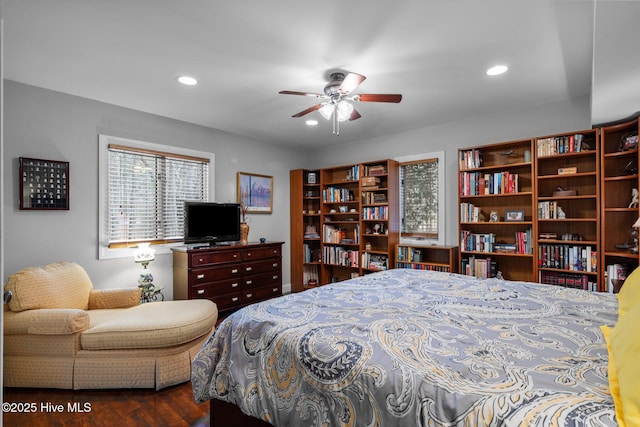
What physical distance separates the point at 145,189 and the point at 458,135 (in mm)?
3953

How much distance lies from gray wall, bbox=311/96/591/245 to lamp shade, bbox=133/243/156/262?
3.18 m

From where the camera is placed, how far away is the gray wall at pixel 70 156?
118 inches

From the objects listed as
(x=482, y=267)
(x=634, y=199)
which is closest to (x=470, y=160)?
(x=482, y=267)

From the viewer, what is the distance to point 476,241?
12.9 ft

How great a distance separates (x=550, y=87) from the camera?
3.16 m

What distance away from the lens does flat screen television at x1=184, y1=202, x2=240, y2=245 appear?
4.00 metres

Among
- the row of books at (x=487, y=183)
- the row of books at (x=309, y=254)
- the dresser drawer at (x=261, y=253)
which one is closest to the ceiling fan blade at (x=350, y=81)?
the row of books at (x=487, y=183)

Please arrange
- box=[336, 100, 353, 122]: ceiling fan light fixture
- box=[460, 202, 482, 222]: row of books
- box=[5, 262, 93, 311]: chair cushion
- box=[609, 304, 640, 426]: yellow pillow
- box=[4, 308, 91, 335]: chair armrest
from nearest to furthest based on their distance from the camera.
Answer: box=[609, 304, 640, 426]: yellow pillow → box=[4, 308, 91, 335]: chair armrest → box=[5, 262, 93, 311]: chair cushion → box=[336, 100, 353, 122]: ceiling fan light fixture → box=[460, 202, 482, 222]: row of books

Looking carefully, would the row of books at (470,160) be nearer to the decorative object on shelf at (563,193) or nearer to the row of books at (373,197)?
the decorative object on shelf at (563,193)

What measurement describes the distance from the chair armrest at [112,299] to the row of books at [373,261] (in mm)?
2971

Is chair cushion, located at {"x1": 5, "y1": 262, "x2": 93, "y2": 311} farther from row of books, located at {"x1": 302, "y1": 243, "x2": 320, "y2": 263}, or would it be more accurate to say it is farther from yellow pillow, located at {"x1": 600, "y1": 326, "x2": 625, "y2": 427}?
yellow pillow, located at {"x1": 600, "y1": 326, "x2": 625, "y2": 427}

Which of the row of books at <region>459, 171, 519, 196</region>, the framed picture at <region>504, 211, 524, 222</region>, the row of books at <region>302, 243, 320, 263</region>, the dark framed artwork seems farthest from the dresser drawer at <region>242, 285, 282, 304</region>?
the framed picture at <region>504, 211, 524, 222</region>

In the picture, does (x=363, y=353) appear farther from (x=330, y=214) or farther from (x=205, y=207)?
(x=330, y=214)

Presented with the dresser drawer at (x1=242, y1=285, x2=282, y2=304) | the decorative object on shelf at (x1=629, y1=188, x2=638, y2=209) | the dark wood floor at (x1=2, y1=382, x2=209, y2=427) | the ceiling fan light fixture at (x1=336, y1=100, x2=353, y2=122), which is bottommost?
the dark wood floor at (x1=2, y1=382, x2=209, y2=427)
